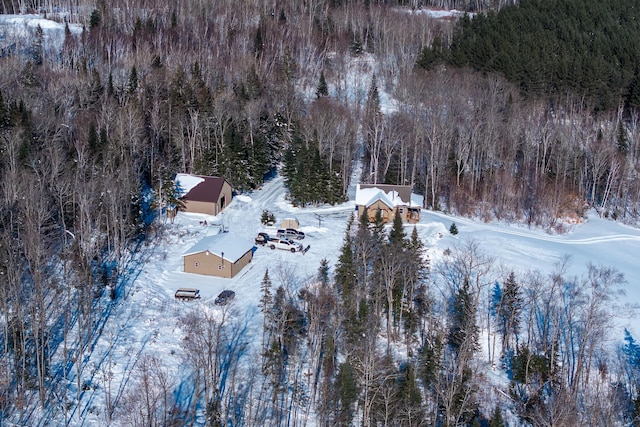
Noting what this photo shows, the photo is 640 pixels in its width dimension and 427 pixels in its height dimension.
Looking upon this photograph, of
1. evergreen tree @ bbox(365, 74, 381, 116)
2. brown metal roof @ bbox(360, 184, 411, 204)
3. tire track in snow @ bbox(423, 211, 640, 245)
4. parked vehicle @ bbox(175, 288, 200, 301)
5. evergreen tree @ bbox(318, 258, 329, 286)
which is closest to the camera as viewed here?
parked vehicle @ bbox(175, 288, 200, 301)

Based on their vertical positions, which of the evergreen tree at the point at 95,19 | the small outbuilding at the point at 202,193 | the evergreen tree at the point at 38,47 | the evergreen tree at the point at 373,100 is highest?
the evergreen tree at the point at 95,19

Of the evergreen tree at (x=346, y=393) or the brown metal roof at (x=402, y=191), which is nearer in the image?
the evergreen tree at (x=346, y=393)

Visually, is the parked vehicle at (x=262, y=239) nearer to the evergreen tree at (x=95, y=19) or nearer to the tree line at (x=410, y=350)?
the tree line at (x=410, y=350)

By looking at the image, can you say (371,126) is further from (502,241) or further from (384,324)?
(384,324)

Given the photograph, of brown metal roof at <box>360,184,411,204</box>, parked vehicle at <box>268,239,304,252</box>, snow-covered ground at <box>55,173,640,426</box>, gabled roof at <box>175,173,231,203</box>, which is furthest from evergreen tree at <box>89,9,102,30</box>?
parked vehicle at <box>268,239,304,252</box>

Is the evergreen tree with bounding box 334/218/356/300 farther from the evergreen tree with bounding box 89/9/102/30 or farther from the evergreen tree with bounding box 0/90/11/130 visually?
the evergreen tree with bounding box 89/9/102/30

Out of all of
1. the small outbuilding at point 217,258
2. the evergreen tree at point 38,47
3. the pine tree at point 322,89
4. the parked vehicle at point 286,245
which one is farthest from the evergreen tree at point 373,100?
the evergreen tree at point 38,47

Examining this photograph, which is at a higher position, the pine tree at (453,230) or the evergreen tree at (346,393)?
the pine tree at (453,230)

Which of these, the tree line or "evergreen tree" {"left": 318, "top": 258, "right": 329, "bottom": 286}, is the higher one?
"evergreen tree" {"left": 318, "top": 258, "right": 329, "bottom": 286}
